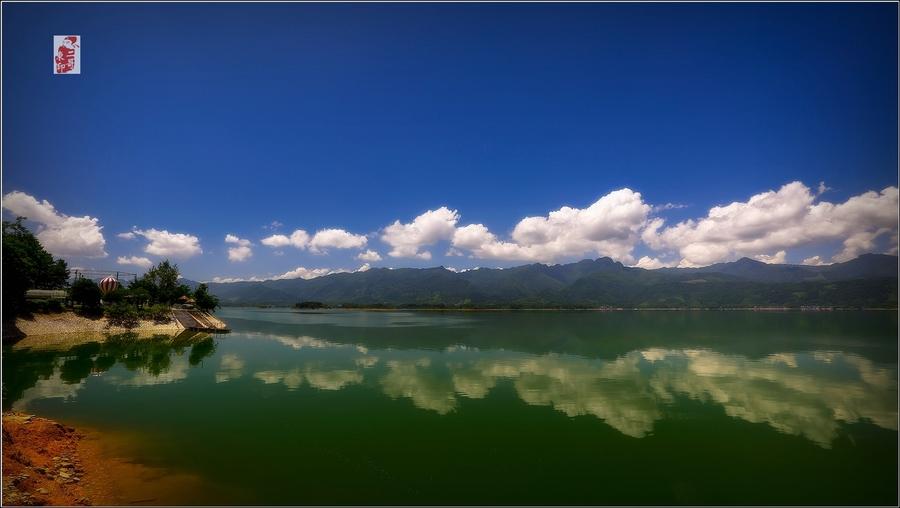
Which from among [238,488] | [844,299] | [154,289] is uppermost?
[154,289]

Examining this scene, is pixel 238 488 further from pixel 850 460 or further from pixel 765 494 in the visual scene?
pixel 850 460

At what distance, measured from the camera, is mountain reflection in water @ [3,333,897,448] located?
2043cm

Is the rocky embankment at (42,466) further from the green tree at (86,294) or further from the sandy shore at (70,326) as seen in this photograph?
the green tree at (86,294)

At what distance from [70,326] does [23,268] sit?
11496 mm

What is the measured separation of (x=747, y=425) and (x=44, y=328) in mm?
65448

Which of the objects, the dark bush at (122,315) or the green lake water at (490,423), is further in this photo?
the dark bush at (122,315)

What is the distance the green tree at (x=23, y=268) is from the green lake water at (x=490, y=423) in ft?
32.6

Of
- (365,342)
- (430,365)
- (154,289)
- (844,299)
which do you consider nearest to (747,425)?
(430,365)

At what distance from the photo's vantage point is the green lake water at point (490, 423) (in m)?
12.6

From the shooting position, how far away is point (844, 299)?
190 m

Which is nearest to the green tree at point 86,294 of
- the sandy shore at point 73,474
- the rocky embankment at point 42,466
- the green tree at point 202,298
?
the green tree at point 202,298

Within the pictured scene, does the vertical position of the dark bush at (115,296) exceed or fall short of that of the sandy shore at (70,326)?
it exceeds it

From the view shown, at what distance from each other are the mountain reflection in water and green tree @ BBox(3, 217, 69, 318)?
7.45 meters

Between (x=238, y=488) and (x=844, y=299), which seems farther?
(x=844, y=299)
